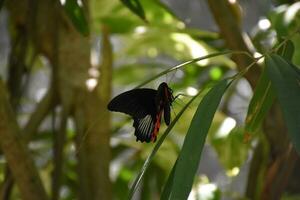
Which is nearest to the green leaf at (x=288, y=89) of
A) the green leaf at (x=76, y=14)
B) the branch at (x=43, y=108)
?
the green leaf at (x=76, y=14)

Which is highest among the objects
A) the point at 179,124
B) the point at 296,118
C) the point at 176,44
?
the point at 176,44

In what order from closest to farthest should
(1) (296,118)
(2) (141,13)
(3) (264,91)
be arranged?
(1) (296,118) < (3) (264,91) < (2) (141,13)

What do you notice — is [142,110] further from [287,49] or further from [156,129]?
[287,49]

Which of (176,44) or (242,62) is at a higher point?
(176,44)

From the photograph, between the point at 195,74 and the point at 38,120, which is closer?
the point at 38,120

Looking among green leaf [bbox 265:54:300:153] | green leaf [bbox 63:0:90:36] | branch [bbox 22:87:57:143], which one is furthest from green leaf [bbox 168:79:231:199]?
branch [bbox 22:87:57:143]

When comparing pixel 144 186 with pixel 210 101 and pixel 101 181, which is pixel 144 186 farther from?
pixel 210 101

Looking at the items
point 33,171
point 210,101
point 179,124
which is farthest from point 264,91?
point 179,124

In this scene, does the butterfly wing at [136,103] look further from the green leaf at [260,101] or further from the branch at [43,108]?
the branch at [43,108]
